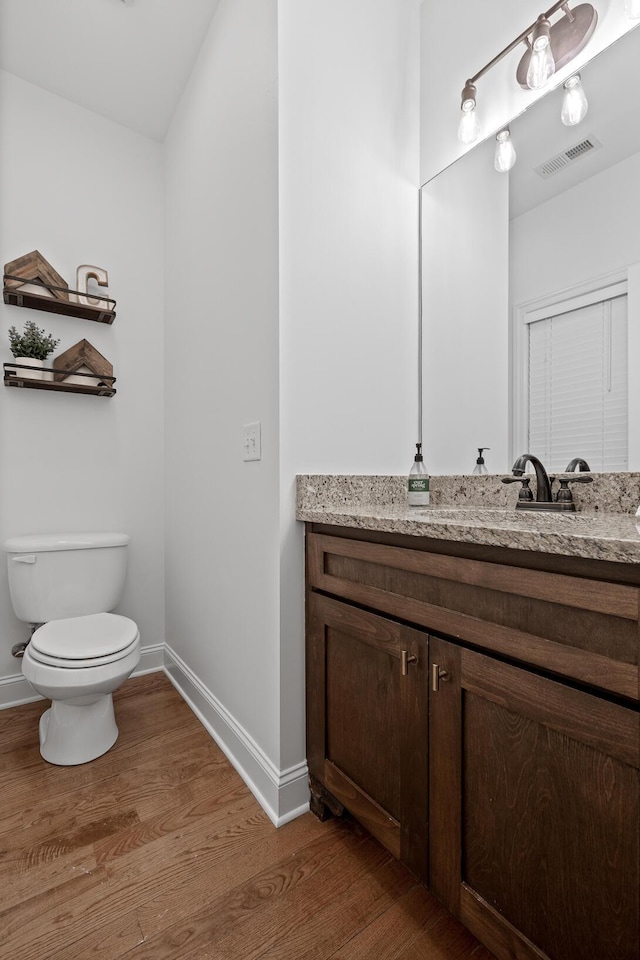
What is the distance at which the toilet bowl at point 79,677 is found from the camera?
1431mm

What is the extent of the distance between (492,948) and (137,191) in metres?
2.87

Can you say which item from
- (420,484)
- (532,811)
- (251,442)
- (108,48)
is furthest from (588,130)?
(108,48)

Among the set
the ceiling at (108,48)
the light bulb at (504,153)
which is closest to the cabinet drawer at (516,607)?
Result: the light bulb at (504,153)

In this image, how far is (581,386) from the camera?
3.97 ft

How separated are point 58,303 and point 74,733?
1630 mm

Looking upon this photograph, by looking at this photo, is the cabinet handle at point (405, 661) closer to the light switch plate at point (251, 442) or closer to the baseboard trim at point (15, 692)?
the light switch plate at point (251, 442)

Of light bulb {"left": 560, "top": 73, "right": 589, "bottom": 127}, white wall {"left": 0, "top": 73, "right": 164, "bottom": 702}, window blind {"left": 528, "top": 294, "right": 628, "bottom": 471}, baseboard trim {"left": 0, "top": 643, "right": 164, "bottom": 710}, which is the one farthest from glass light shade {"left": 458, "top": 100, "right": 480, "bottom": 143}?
baseboard trim {"left": 0, "top": 643, "right": 164, "bottom": 710}

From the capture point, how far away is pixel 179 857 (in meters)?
1.16

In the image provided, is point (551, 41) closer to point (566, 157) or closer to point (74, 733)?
point (566, 157)

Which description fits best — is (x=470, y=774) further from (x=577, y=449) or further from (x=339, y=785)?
(x=577, y=449)

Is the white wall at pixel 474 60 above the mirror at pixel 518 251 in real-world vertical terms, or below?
above

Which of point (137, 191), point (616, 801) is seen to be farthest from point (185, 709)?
point (137, 191)

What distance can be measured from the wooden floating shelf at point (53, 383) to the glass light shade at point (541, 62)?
1.83 meters

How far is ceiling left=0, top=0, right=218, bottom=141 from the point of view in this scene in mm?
1663
